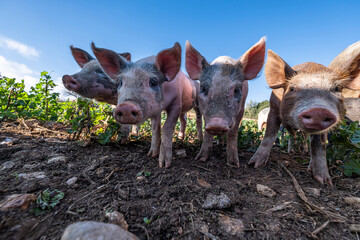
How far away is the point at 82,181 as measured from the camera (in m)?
2.04

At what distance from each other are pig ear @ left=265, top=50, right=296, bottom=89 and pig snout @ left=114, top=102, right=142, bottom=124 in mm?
2323

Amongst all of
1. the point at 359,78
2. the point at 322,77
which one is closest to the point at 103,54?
the point at 322,77

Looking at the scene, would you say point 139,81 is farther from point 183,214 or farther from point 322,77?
point 322,77

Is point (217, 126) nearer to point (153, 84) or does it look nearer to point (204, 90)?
point (204, 90)

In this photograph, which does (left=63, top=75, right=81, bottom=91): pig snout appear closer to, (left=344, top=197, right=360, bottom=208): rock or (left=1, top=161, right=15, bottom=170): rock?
(left=1, top=161, right=15, bottom=170): rock

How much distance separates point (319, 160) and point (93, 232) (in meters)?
3.06

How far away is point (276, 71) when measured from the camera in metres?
3.04

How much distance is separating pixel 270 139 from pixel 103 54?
10.4ft

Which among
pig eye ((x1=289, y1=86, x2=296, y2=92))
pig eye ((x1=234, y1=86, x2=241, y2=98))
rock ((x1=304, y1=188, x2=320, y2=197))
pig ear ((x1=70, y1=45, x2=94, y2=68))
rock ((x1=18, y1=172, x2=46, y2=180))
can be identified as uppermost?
pig ear ((x1=70, y1=45, x2=94, y2=68))

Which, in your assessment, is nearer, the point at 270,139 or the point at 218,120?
the point at 218,120

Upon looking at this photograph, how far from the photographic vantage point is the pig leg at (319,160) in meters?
2.55

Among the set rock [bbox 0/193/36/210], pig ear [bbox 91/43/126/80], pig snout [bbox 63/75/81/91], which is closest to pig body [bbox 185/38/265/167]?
pig ear [bbox 91/43/126/80]

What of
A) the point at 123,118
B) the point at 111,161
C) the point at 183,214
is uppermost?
the point at 123,118

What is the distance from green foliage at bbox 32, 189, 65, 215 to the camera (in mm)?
1461
